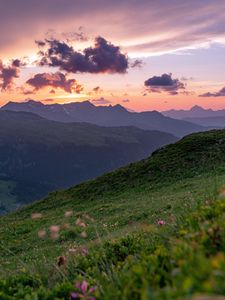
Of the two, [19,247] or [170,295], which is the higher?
[170,295]

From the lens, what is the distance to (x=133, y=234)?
37.7 feet

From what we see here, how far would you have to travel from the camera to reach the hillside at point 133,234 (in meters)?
4.63

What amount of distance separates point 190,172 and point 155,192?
21.8 feet

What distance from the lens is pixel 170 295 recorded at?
11.1ft

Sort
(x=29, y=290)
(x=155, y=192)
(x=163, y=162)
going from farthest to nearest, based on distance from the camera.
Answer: (x=163, y=162) → (x=155, y=192) → (x=29, y=290)

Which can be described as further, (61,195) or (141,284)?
(61,195)

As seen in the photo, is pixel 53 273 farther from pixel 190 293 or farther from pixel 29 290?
pixel 190 293

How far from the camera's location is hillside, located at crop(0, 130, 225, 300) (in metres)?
4.63

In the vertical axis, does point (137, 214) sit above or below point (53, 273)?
below

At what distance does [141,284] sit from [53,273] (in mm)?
4345

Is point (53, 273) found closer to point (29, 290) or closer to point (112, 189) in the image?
point (29, 290)

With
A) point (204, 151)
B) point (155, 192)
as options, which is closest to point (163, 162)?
point (204, 151)

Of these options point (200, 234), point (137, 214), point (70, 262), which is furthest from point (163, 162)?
point (200, 234)

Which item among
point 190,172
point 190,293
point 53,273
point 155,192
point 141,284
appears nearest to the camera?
point 190,293
